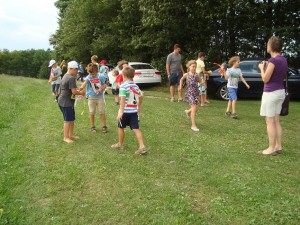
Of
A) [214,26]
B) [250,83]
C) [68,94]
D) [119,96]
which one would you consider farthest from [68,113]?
[214,26]

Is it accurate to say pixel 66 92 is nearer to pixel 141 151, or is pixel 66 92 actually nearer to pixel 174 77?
pixel 141 151

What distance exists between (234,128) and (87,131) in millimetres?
3392

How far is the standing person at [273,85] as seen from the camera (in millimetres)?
5469

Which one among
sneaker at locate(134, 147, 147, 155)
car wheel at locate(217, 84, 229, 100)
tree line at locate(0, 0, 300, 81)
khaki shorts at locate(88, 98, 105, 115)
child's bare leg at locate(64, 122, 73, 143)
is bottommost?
sneaker at locate(134, 147, 147, 155)

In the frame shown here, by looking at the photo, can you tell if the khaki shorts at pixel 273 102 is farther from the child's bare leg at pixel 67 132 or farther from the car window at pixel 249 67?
the car window at pixel 249 67

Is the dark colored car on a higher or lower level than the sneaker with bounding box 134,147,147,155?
higher

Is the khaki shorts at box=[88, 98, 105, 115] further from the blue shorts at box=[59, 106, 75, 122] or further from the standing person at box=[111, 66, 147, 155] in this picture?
the standing person at box=[111, 66, 147, 155]

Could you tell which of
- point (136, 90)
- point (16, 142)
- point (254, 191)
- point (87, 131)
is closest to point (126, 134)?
point (87, 131)

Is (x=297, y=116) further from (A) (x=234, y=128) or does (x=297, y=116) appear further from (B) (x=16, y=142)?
(B) (x=16, y=142)

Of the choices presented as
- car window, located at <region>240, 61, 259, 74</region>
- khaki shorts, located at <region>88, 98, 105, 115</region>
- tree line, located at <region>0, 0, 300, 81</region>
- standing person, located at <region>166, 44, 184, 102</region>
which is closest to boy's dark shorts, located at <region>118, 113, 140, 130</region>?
khaki shorts, located at <region>88, 98, 105, 115</region>

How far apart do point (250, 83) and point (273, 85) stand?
6.86m

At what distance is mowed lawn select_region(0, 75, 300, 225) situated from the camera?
12.2 feet

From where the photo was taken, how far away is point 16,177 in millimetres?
4637

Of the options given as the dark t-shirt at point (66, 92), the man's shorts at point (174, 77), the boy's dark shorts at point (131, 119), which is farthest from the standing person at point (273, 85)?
the man's shorts at point (174, 77)
